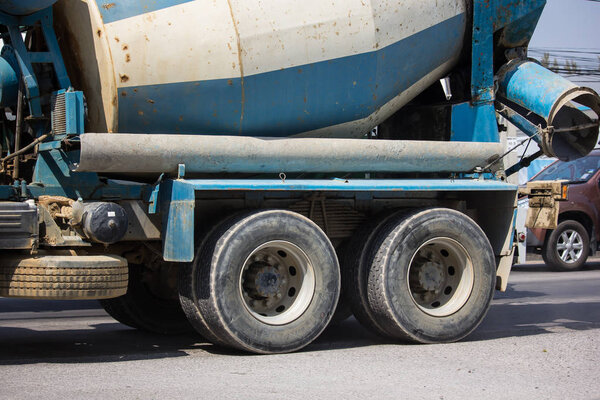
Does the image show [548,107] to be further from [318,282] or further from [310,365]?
[310,365]

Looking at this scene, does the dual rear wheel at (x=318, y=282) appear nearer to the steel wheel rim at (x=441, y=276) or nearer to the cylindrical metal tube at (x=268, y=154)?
the steel wheel rim at (x=441, y=276)

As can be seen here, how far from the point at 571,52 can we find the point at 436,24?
2130 centimetres

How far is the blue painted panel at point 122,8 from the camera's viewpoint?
6.55 metres

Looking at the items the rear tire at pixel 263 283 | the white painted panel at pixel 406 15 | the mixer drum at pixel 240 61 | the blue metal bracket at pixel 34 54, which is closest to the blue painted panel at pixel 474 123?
the mixer drum at pixel 240 61

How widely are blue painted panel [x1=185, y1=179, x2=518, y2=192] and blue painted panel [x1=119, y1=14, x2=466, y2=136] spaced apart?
0.59 meters

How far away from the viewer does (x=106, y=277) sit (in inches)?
246

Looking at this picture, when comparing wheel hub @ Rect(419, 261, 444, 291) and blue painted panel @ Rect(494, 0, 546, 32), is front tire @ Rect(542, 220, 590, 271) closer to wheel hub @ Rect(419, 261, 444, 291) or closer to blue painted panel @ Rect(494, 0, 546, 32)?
blue painted panel @ Rect(494, 0, 546, 32)

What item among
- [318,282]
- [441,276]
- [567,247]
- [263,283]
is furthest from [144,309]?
[567,247]

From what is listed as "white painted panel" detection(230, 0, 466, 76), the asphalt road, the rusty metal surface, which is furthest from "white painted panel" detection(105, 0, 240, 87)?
the rusty metal surface

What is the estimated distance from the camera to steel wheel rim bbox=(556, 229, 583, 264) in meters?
15.8

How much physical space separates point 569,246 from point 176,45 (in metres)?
11.0

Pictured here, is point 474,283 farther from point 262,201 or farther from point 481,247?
point 262,201

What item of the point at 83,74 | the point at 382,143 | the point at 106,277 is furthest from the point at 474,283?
the point at 83,74

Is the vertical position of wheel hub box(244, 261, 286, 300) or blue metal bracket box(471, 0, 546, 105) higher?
blue metal bracket box(471, 0, 546, 105)
